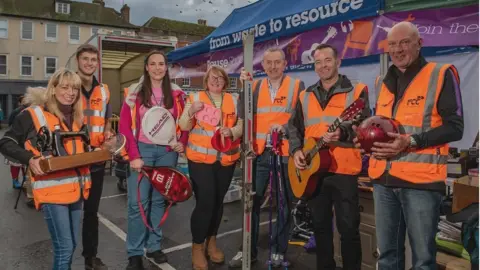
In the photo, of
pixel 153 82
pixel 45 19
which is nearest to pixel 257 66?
pixel 153 82

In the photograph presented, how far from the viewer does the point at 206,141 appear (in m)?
3.51

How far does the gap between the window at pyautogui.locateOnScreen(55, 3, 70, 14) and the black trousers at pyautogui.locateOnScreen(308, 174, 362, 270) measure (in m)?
37.6

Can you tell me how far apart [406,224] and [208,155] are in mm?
1729

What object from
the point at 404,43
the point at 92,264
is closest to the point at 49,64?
the point at 92,264

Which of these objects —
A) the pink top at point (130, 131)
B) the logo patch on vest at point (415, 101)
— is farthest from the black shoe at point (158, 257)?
the logo patch on vest at point (415, 101)

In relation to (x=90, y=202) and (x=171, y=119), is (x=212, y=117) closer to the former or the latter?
(x=171, y=119)

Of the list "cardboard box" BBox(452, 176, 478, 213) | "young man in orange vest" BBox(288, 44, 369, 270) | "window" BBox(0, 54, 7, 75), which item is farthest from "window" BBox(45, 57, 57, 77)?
"cardboard box" BBox(452, 176, 478, 213)

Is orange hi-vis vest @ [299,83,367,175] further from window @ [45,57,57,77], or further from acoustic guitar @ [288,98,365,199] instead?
window @ [45,57,57,77]

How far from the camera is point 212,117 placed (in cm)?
356

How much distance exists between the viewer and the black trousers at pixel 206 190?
3518mm

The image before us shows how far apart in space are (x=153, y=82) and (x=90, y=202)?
123 centimetres

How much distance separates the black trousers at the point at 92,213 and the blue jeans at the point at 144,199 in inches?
10.9

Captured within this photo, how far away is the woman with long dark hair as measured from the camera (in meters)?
3.57

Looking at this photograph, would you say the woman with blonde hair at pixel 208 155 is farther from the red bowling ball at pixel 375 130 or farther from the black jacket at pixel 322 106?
the red bowling ball at pixel 375 130
